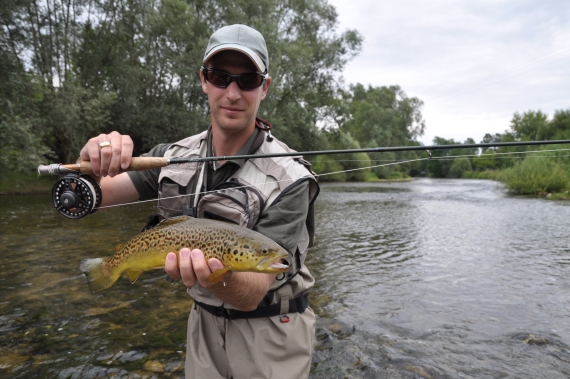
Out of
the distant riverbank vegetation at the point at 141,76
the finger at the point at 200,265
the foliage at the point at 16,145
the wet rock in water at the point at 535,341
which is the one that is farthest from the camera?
the distant riverbank vegetation at the point at 141,76

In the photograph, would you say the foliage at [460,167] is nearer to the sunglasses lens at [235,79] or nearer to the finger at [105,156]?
the sunglasses lens at [235,79]

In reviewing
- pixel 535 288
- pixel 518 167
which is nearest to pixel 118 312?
pixel 535 288

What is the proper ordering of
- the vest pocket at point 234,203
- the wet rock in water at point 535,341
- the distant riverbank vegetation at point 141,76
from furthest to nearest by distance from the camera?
the distant riverbank vegetation at point 141,76 → the wet rock in water at point 535,341 → the vest pocket at point 234,203

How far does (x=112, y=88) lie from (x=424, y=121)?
71.4m

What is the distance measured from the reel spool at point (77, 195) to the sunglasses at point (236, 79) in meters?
0.85

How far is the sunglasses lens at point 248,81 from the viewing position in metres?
2.27

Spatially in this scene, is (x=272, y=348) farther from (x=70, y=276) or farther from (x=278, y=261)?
(x=70, y=276)

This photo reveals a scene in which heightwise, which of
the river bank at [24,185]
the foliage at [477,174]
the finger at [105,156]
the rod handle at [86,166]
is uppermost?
the finger at [105,156]

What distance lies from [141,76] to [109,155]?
23.1 m

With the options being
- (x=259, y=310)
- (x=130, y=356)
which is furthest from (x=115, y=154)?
(x=130, y=356)

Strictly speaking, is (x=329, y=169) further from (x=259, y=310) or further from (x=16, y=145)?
(x=259, y=310)

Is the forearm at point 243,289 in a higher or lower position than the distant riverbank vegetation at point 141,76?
lower

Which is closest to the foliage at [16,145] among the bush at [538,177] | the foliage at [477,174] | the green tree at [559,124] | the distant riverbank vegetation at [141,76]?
the distant riverbank vegetation at [141,76]

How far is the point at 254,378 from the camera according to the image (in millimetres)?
2080
